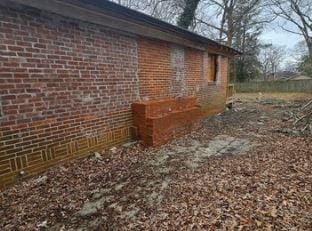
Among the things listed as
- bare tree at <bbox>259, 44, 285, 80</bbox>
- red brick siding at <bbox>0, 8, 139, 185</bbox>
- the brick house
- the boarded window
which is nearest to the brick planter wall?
the brick house

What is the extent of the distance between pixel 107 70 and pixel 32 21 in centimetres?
184

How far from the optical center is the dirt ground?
306cm

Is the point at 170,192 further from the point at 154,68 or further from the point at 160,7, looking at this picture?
the point at 160,7

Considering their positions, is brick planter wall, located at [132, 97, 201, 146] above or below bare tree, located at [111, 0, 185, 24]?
below

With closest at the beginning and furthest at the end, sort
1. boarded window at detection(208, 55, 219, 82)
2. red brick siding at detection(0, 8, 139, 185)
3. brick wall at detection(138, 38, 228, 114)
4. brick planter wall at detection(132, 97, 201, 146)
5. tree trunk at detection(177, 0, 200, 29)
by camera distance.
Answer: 1. red brick siding at detection(0, 8, 139, 185)
2. brick planter wall at detection(132, 97, 201, 146)
3. brick wall at detection(138, 38, 228, 114)
4. boarded window at detection(208, 55, 219, 82)
5. tree trunk at detection(177, 0, 200, 29)

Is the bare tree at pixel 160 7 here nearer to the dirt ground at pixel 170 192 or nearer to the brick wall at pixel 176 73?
the brick wall at pixel 176 73

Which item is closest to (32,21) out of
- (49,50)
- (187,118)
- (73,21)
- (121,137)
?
(49,50)

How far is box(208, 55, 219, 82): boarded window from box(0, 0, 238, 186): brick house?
4074 millimetres

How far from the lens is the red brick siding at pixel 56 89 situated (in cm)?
393

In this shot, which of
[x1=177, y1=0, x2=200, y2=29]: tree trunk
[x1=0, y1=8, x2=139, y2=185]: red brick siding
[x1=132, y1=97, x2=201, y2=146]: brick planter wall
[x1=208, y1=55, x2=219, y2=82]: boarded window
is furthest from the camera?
[x1=177, y1=0, x2=200, y2=29]: tree trunk

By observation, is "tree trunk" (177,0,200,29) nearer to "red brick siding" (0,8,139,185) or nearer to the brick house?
the brick house

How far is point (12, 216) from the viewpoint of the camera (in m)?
3.24

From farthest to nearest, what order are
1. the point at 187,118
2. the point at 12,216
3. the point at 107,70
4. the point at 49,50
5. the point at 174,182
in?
the point at 187,118
the point at 107,70
the point at 49,50
the point at 174,182
the point at 12,216

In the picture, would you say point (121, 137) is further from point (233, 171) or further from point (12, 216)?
point (12, 216)
